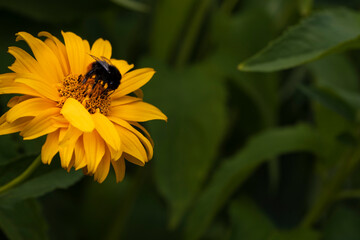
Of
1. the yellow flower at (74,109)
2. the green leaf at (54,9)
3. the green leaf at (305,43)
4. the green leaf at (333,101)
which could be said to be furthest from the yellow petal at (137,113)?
the green leaf at (54,9)

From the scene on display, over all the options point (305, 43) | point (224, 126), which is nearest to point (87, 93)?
point (305, 43)

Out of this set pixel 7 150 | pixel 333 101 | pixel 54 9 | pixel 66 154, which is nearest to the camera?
pixel 66 154

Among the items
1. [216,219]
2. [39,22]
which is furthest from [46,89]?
[216,219]

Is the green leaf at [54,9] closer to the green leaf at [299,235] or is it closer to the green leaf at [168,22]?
the green leaf at [168,22]

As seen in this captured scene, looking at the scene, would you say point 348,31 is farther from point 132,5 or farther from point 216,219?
point 216,219

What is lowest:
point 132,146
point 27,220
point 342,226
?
point 342,226

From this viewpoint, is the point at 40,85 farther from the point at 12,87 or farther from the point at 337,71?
the point at 337,71
